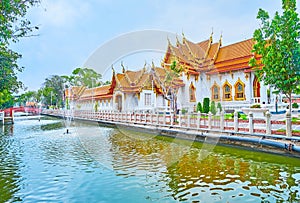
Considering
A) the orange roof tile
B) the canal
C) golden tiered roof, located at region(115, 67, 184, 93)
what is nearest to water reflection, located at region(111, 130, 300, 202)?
the canal

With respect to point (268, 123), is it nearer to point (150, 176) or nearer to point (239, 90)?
point (150, 176)

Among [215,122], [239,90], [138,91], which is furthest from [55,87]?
[215,122]

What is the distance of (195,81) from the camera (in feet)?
73.2

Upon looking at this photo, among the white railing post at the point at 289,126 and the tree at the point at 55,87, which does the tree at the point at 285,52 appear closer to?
the white railing post at the point at 289,126

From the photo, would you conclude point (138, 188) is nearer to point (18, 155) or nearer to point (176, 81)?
point (18, 155)

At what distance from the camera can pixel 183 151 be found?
9.73 meters

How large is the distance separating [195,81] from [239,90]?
4.61 m

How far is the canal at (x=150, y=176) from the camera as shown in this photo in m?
5.08

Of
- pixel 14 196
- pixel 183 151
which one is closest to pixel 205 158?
pixel 183 151

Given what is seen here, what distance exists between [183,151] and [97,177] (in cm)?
450

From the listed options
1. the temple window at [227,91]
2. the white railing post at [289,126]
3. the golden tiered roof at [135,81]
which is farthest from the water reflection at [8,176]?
the temple window at [227,91]

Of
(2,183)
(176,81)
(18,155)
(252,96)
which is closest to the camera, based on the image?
(2,183)

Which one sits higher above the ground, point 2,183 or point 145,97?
point 145,97

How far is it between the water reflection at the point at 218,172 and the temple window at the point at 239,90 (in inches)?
413
